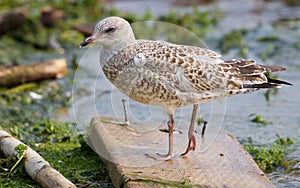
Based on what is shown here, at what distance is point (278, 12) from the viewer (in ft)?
39.1

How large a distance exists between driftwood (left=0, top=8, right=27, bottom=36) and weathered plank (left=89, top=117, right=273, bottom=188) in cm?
388

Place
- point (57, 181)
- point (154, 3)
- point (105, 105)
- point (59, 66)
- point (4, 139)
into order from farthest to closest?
point (154, 3)
point (59, 66)
point (105, 105)
point (4, 139)
point (57, 181)

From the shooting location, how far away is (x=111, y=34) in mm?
5395

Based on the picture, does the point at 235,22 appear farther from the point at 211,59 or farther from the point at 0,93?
the point at 211,59

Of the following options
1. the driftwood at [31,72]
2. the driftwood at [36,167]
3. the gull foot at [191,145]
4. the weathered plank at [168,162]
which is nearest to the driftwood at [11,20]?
the driftwood at [31,72]

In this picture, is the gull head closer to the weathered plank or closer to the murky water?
the weathered plank

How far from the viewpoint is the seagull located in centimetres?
526

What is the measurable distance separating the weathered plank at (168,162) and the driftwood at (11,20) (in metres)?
3.88

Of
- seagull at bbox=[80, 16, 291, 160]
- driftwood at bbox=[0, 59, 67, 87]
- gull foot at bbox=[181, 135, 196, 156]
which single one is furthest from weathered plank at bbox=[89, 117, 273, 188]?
driftwood at bbox=[0, 59, 67, 87]

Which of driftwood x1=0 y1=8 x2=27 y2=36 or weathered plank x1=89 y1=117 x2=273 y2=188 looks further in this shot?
driftwood x1=0 y1=8 x2=27 y2=36

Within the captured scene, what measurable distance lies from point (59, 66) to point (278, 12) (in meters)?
5.05

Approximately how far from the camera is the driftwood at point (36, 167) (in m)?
5.10

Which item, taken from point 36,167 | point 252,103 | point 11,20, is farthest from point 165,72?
point 11,20

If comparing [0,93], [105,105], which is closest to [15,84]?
[0,93]
